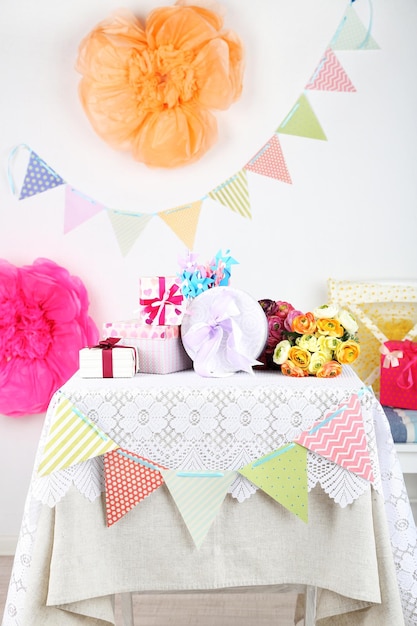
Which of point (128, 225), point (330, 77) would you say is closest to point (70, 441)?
point (128, 225)

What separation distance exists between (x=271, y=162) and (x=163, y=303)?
1.11m

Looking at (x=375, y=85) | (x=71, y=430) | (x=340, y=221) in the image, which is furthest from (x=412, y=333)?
(x=71, y=430)

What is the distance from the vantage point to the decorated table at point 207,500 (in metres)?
1.42

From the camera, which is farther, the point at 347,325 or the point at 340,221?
the point at 340,221

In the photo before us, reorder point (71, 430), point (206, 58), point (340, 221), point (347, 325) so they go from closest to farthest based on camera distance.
A: point (71, 430)
point (347, 325)
point (206, 58)
point (340, 221)

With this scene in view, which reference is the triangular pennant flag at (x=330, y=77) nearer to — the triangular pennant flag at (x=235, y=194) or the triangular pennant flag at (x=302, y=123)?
the triangular pennant flag at (x=302, y=123)

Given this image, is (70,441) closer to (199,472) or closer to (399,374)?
(199,472)

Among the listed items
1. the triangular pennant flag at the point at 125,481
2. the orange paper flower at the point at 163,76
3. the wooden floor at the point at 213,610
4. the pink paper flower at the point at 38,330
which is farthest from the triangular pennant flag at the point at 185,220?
the triangular pennant flag at the point at 125,481

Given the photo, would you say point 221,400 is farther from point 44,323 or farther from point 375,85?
point 375,85

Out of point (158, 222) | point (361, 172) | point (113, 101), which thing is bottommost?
point (158, 222)

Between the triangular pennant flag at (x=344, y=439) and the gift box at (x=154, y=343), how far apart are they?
1.19ft

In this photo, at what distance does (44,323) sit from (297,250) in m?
0.94

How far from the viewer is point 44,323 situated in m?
2.57

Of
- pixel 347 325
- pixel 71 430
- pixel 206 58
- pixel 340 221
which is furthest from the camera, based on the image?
pixel 340 221
